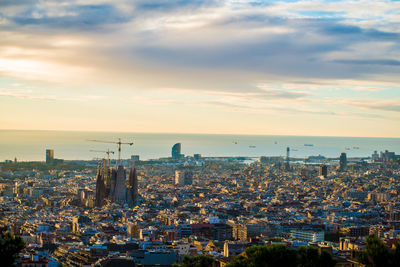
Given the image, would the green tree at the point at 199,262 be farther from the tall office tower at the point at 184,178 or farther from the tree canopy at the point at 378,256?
the tall office tower at the point at 184,178

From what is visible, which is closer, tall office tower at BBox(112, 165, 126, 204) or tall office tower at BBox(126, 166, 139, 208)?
tall office tower at BBox(112, 165, 126, 204)

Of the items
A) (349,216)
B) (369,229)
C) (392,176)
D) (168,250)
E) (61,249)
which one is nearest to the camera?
(168,250)

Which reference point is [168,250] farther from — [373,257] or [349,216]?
[349,216]

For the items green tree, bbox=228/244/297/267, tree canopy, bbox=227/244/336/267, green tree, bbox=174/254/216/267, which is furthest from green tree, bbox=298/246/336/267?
green tree, bbox=174/254/216/267

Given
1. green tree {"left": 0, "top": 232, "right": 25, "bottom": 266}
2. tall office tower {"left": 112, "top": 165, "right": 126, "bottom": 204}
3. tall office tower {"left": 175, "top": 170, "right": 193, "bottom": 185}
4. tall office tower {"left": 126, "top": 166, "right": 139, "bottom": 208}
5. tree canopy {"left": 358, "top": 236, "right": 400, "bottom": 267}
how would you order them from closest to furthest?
1. green tree {"left": 0, "top": 232, "right": 25, "bottom": 266}
2. tree canopy {"left": 358, "top": 236, "right": 400, "bottom": 267}
3. tall office tower {"left": 112, "top": 165, "right": 126, "bottom": 204}
4. tall office tower {"left": 126, "top": 166, "right": 139, "bottom": 208}
5. tall office tower {"left": 175, "top": 170, "right": 193, "bottom": 185}

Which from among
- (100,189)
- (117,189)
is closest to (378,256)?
(117,189)

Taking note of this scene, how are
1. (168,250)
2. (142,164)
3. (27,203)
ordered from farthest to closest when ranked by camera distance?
(142,164) < (27,203) < (168,250)

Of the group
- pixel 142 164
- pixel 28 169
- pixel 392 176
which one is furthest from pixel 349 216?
pixel 142 164

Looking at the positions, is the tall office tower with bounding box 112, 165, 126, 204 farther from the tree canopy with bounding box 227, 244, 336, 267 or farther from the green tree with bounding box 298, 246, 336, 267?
the green tree with bounding box 298, 246, 336, 267
